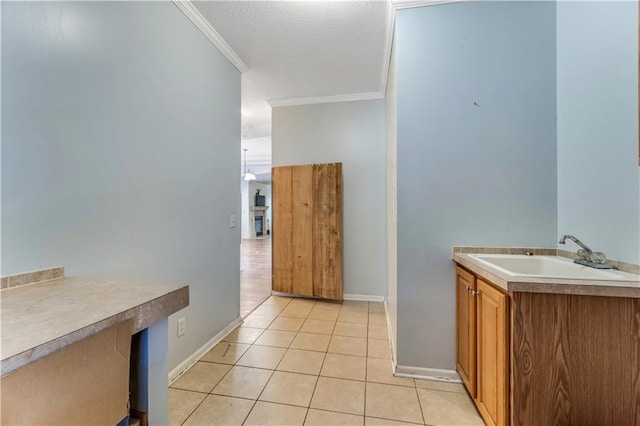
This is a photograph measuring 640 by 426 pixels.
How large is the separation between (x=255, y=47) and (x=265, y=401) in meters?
2.83

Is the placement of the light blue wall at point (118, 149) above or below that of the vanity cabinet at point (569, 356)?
above

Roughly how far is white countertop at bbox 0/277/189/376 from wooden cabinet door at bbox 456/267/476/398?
61.1 inches

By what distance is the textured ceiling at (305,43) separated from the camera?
2021 mm

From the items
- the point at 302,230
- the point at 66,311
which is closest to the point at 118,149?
the point at 66,311

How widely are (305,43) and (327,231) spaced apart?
2072mm

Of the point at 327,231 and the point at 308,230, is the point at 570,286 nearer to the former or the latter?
the point at 327,231

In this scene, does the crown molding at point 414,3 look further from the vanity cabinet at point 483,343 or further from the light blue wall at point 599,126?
the vanity cabinet at point 483,343

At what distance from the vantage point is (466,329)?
170 centimetres

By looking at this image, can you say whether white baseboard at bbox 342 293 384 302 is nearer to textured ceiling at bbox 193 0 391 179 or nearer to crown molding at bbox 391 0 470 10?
textured ceiling at bbox 193 0 391 179

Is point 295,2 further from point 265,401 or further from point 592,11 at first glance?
point 265,401

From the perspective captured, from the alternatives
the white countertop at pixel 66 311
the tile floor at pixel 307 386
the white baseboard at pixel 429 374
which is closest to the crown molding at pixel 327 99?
the tile floor at pixel 307 386

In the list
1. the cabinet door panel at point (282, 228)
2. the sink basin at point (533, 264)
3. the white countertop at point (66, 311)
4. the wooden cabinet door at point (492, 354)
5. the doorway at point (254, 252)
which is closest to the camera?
the white countertop at point (66, 311)

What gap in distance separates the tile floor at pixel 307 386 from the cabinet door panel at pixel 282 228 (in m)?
1.01

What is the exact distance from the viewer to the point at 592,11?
148cm
